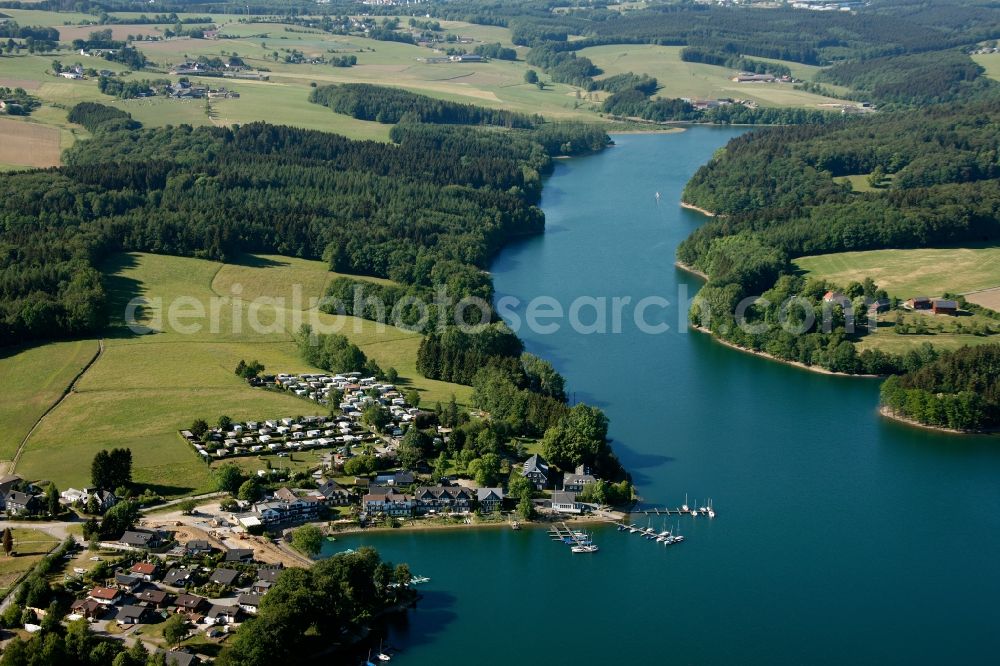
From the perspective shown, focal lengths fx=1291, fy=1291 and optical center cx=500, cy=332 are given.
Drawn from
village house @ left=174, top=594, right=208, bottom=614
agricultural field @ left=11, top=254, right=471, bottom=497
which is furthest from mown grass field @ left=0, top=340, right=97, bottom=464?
village house @ left=174, top=594, right=208, bottom=614

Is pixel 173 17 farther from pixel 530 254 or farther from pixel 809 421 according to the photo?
pixel 809 421

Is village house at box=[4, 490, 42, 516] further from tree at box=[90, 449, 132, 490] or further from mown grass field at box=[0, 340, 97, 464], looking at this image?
mown grass field at box=[0, 340, 97, 464]

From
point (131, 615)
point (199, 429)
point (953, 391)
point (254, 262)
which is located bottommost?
point (131, 615)

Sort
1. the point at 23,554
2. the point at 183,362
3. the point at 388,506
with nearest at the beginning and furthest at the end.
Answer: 1. the point at 23,554
2. the point at 388,506
3. the point at 183,362

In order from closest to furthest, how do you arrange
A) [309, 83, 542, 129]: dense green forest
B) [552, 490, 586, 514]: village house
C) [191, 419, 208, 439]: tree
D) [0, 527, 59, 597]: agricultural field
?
1. [0, 527, 59, 597]: agricultural field
2. [552, 490, 586, 514]: village house
3. [191, 419, 208, 439]: tree
4. [309, 83, 542, 129]: dense green forest

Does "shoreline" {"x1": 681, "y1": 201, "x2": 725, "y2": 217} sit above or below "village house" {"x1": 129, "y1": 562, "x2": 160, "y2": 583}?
above

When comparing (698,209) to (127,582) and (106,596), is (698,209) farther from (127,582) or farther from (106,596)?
(106,596)

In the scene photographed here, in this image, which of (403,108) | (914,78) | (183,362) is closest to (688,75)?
(914,78)
